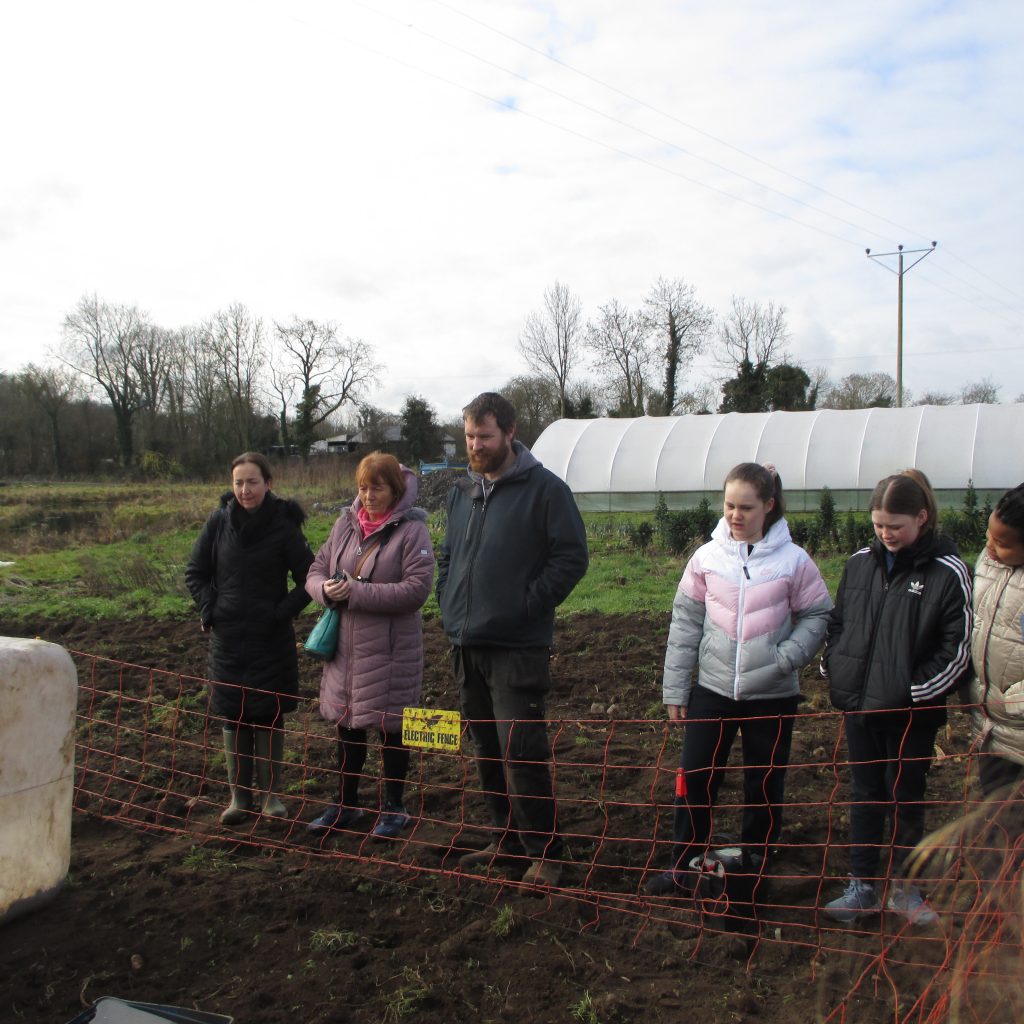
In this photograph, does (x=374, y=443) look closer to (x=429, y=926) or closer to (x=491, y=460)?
(x=491, y=460)

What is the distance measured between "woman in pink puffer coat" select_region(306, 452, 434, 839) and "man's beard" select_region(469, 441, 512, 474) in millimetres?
502

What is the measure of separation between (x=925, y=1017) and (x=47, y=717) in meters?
2.89

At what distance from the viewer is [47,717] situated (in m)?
2.99

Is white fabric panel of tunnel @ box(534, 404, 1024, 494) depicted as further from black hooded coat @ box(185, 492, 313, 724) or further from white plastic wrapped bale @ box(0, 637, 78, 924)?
white plastic wrapped bale @ box(0, 637, 78, 924)

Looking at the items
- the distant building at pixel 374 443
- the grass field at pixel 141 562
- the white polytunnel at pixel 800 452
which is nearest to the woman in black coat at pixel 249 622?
the grass field at pixel 141 562

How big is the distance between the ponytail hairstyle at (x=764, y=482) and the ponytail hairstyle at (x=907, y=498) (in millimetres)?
337

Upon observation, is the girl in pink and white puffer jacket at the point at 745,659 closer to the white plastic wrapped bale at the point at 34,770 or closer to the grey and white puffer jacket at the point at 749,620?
the grey and white puffer jacket at the point at 749,620

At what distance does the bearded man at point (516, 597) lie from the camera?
125 inches

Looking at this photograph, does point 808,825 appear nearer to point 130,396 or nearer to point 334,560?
point 334,560

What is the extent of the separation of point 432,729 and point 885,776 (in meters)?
1.64

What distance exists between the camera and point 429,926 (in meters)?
2.89

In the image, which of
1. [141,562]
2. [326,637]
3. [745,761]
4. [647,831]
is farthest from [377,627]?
[141,562]

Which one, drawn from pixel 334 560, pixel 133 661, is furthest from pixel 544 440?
pixel 334 560

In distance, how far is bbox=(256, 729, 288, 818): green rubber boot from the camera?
12.5ft
